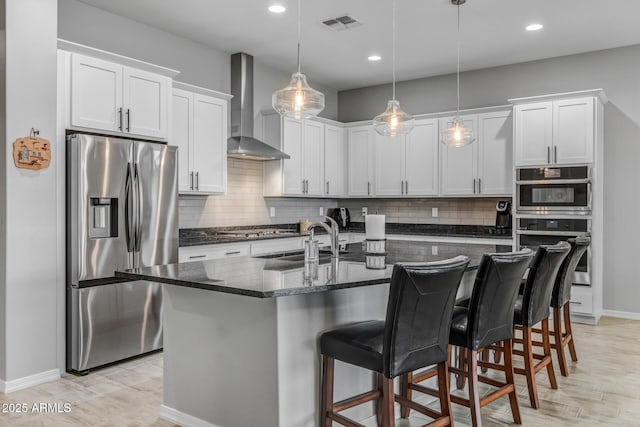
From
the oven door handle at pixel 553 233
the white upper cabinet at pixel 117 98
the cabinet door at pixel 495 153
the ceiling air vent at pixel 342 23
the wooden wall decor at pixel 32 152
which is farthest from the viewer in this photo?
the cabinet door at pixel 495 153

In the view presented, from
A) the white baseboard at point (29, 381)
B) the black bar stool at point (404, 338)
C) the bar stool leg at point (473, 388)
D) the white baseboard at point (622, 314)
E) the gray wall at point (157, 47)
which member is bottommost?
the white baseboard at point (29, 381)

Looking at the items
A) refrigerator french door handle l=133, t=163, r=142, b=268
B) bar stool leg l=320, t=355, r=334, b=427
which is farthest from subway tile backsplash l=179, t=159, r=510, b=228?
bar stool leg l=320, t=355, r=334, b=427

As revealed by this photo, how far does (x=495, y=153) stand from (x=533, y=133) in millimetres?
540

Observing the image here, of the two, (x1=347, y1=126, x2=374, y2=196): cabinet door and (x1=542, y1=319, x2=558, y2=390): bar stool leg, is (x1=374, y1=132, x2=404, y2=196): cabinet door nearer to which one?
(x1=347, y1=126, x2=374, y2=196): cabinet door

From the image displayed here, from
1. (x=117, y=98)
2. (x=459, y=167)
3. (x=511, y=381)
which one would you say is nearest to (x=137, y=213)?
(x=117, y=98)

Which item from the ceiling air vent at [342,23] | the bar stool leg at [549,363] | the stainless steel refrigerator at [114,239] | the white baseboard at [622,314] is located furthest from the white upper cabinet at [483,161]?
the stainless steel refrigerator at [114,239]

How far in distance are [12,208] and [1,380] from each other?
115 centimetres

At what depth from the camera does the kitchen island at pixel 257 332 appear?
2266mm

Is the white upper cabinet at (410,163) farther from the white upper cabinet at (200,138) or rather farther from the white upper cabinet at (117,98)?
the white upper cabinet at (117,98)

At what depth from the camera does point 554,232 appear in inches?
201

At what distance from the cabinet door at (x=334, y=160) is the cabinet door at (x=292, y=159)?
522 millimetres

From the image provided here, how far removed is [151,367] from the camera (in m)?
3.77

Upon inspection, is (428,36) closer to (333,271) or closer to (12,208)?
(333,271)

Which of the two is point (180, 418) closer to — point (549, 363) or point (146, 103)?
point (549, 363)
